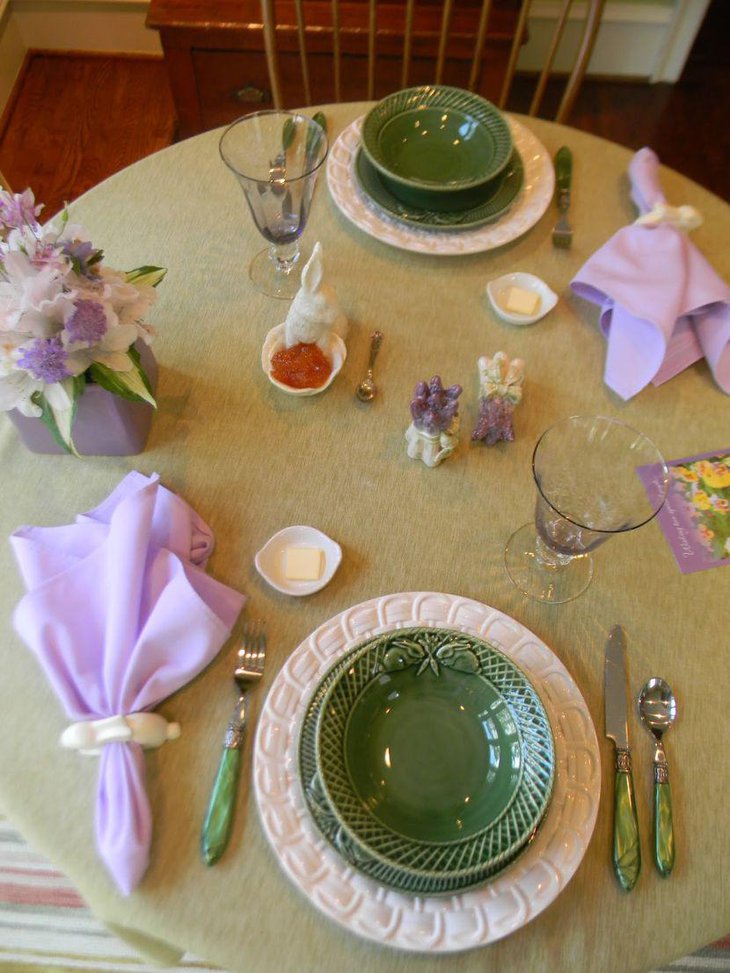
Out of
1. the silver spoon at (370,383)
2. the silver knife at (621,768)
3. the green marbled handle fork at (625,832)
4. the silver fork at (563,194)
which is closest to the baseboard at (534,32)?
the silver fork at (563,194)

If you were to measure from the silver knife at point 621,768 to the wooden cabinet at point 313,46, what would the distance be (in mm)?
1606

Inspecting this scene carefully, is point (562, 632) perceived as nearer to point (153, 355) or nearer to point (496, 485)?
point (496, 485)

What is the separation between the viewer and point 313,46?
1.84m

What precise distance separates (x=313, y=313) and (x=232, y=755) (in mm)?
511

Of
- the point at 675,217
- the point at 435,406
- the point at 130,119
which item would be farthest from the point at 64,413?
the point at 130,119

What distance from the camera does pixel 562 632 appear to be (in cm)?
79

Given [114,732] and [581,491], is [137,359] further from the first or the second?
[581,491]

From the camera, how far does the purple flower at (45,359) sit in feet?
2.35

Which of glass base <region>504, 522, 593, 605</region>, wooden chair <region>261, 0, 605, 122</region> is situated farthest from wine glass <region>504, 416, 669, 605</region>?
wooden chair <region>261, 0, 605, 122</region>

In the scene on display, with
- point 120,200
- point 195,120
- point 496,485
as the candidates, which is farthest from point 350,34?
point 496,485

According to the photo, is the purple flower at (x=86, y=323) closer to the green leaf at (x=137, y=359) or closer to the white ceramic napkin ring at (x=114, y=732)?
the green leaf at (x=137, y=359)

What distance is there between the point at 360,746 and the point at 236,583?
0.73ft

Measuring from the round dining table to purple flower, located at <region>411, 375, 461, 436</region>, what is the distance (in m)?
0.07

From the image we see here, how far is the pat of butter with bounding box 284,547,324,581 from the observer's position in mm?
805
